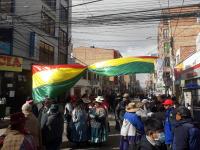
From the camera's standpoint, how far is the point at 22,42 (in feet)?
90.2

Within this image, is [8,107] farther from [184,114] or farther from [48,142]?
[184,114]

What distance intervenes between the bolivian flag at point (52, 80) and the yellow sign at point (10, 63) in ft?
34.5

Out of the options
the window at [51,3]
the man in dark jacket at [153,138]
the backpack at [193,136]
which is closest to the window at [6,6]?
the window at [51,3]

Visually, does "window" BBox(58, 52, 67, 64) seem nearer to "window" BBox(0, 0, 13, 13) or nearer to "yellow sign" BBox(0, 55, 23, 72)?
"window" BBox(0, 0, 13, 13)

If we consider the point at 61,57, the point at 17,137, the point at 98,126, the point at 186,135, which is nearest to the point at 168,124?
the point at 186,135

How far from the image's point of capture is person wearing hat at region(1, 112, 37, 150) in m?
5.12

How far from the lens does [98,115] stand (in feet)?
41.3

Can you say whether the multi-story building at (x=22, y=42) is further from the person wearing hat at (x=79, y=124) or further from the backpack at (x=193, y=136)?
the backpack at (x=193, y=136)

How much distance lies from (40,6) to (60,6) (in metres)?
6.90

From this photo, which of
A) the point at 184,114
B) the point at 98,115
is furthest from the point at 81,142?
the point at 184,114

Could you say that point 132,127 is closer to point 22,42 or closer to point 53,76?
point 53,76

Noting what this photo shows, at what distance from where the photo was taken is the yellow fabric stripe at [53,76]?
13070mm

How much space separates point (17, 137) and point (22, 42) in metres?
23.0

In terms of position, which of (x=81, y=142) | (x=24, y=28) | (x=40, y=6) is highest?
(x=40, y=6)
